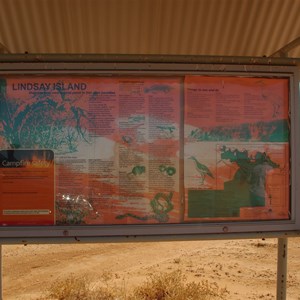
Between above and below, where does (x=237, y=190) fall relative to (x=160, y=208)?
above

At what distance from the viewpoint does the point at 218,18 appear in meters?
3.12

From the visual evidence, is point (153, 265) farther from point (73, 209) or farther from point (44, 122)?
point (44, 122)

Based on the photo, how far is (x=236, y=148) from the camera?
2.83m

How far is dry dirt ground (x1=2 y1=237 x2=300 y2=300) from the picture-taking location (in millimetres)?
6605

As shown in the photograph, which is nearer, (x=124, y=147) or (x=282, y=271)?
(x=124, y=147)

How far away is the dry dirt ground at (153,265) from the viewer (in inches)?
260

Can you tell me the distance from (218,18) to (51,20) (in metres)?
1.34

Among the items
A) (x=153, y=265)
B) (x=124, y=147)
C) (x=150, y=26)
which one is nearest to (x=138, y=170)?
(x=124, y=147)

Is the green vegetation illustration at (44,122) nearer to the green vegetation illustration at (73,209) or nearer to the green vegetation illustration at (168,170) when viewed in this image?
the green vegetation illustration at (73,209)

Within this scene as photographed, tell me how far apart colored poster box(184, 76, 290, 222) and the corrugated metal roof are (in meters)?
0.62

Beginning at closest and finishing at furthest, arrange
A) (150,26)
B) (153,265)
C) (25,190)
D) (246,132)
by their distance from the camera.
Answer: (25,190) → (246,132) → (150,26) → (153,265)

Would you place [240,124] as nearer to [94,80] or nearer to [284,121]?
[284,121]

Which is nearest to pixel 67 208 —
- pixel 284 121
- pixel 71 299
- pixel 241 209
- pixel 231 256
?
pixel 241 209

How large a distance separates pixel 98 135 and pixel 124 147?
0.20 metres
